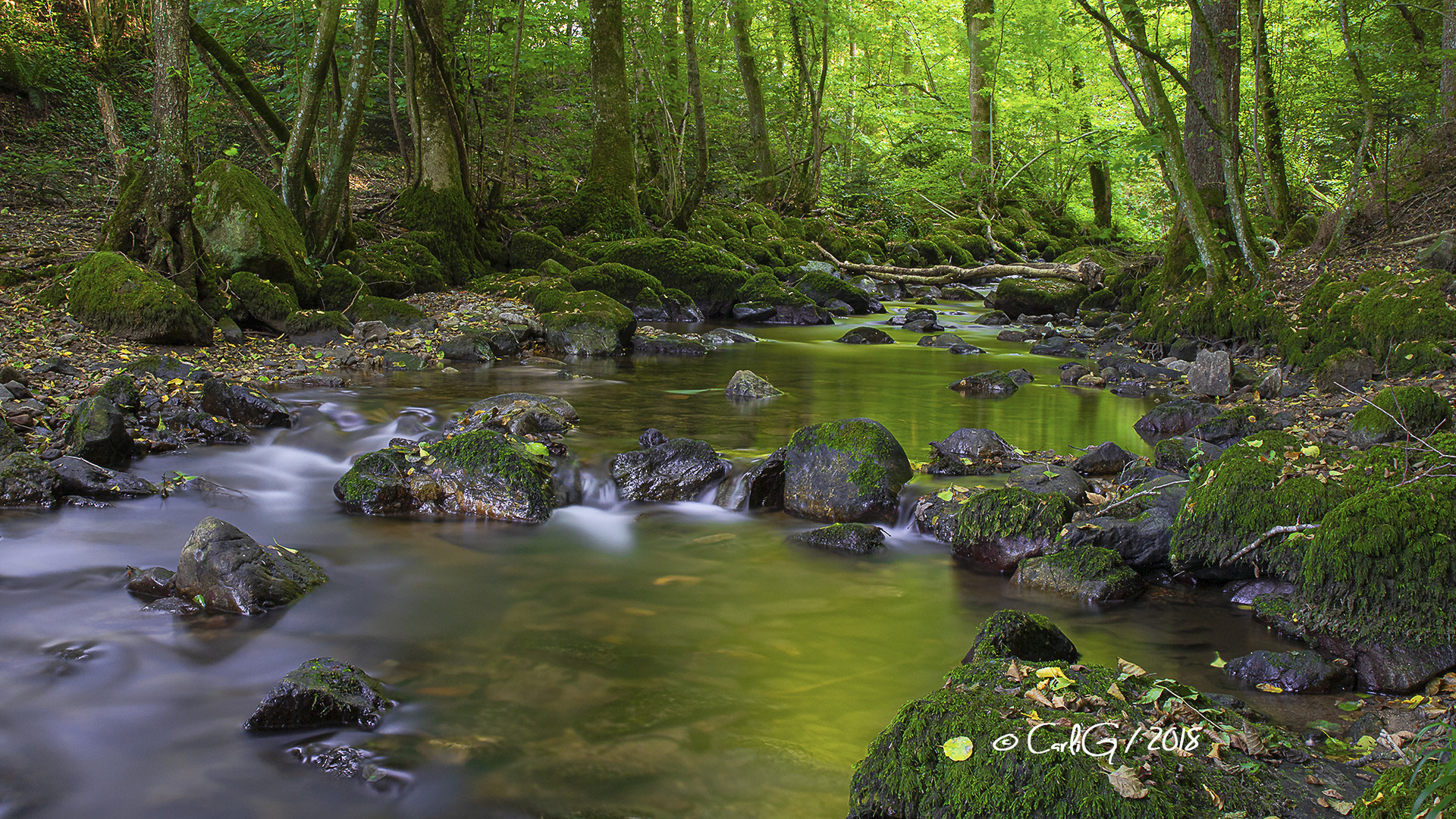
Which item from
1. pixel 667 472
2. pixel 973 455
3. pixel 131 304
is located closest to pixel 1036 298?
pixel 973 455

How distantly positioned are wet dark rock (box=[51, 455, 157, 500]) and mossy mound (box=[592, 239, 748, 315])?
34.1 ft

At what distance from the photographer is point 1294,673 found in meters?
3.50

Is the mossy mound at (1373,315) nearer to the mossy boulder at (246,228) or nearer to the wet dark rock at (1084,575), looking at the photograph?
the wet dark rock at (1084,575)

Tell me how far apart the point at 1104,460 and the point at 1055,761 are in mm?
4459

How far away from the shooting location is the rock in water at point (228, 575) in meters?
4.26

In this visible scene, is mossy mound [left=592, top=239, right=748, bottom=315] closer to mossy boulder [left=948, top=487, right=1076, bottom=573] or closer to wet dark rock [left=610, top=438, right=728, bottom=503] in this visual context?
wet dark rock [left=610, top=438, right=728, bottom=503]

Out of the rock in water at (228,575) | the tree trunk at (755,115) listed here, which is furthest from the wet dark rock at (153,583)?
the tree trunk at (755,115)

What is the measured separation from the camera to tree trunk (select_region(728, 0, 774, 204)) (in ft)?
67.9

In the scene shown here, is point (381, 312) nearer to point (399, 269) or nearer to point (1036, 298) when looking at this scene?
point (399, 269)

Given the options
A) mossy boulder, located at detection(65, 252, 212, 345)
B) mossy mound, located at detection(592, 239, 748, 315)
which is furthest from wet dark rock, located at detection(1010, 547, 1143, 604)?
mossy mound, located at detection(592, 239, 748, 315)

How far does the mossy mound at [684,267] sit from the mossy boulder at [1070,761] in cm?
1369

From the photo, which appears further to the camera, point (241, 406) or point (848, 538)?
point (241, 406)

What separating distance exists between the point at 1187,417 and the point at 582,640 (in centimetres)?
610

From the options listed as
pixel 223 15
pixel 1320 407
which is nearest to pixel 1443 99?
pixel 1320 407
